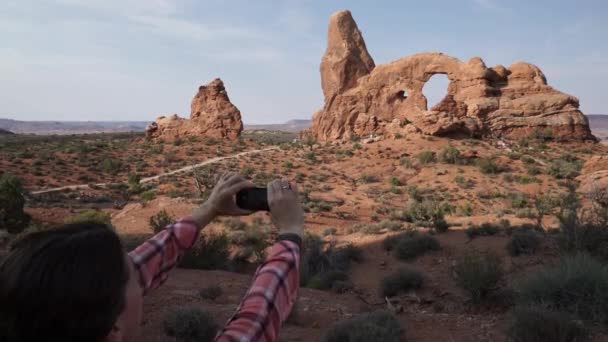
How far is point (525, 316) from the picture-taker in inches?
175

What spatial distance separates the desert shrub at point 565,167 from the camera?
2375 centimetres

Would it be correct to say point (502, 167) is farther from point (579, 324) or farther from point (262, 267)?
point (262, 267)

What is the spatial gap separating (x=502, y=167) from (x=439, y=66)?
13.2m

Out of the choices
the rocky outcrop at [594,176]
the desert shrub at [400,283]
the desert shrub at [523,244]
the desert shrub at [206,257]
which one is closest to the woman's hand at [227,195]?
the desert shrub at [400,283]

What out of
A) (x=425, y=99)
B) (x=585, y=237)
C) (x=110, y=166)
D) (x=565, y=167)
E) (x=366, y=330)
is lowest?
(x=110, y=166)

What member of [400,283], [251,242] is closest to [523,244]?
[400,283]

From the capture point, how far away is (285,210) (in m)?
1.36

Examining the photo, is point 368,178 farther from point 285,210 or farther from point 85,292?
point 85,292

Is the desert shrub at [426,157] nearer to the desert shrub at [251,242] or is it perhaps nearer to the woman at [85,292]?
the desert shrub at [251,242]

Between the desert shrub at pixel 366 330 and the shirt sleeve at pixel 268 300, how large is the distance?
3.59 metres

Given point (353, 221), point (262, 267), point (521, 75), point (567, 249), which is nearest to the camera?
point (262, 267)

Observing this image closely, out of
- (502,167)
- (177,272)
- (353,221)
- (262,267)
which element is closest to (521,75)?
(502,167)

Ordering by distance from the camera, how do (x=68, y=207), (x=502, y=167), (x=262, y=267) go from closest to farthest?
1. (x=262, y=267)
2. (x=68, y=207)
3. (x=502, y=167)

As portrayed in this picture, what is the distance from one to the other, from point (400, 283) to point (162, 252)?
6.85m
